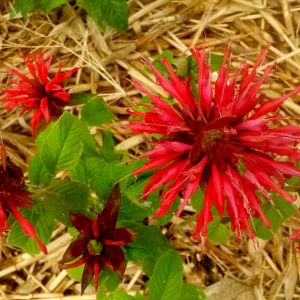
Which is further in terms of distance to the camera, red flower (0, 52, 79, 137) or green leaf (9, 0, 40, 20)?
green leaf (9, 0, 40, 20)

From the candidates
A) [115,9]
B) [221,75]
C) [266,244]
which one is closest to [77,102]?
[115,9]

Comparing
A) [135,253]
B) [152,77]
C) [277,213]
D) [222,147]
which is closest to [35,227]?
[135,253]

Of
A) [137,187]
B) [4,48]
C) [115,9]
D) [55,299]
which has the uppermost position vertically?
[115,9]

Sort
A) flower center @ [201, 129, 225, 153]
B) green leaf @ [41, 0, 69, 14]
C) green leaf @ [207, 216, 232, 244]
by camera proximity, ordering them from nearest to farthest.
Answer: flower center @ [201, 129, 225, 153], green leaf @ [207, 216, 232, 244], green leaf @ [41, 0, 69, 14]

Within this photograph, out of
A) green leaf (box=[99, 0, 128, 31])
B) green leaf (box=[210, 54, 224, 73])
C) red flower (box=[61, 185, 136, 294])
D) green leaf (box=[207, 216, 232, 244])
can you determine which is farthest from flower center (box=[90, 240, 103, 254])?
green leaf (box=[99, 0, 128, 31])

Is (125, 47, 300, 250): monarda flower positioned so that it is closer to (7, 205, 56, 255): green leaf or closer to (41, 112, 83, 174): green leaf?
(41, 112, 83, 174): green leaf

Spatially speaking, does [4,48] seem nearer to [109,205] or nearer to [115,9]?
[115,9]

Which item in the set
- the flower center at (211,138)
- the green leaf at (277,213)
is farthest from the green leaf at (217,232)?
A: the flower center at (211,138)
